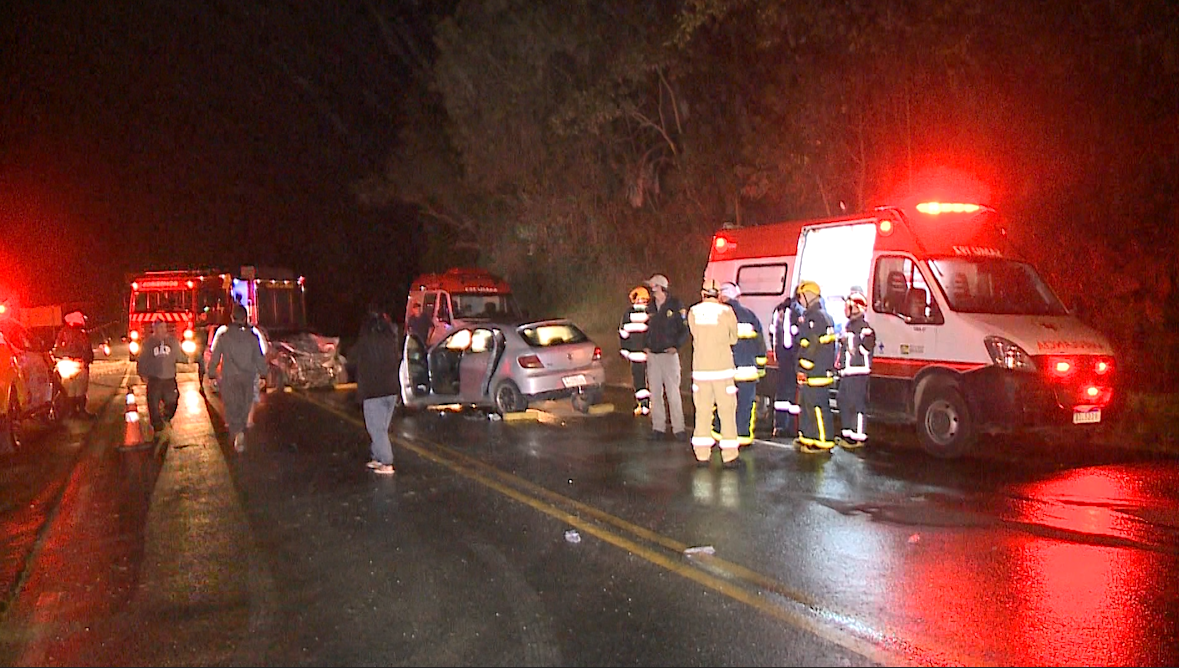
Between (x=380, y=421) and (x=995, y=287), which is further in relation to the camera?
(x=995, y=287)

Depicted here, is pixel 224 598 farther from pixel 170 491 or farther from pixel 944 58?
pixel 944 58

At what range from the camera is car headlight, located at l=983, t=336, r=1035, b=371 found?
1016 cm

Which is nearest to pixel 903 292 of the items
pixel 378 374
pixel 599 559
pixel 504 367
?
pixel 504 367

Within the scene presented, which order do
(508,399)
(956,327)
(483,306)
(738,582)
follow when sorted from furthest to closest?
(483,306) → (508,399) → (956,327) → (738,582)

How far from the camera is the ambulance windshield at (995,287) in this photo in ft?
35.8

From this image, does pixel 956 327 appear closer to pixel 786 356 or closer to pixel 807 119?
pixel 786 356

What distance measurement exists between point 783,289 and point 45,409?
10420 millimetres

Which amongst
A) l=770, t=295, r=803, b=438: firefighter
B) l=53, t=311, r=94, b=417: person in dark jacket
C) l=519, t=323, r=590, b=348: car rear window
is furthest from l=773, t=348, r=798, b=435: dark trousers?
l=53, t=311, r=94, b=417: person in dark jacket

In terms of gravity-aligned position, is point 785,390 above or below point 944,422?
above

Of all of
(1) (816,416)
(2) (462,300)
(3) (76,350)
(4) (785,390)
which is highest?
(2) (462,300)

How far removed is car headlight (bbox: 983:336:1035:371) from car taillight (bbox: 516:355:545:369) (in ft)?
19.5

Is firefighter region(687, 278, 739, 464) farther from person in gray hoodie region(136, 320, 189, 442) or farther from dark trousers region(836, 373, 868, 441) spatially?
person in gray hoodie region(136, 320, 189, 442)

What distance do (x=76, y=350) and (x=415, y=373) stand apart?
20.9ft

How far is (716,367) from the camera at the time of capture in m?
9.98
